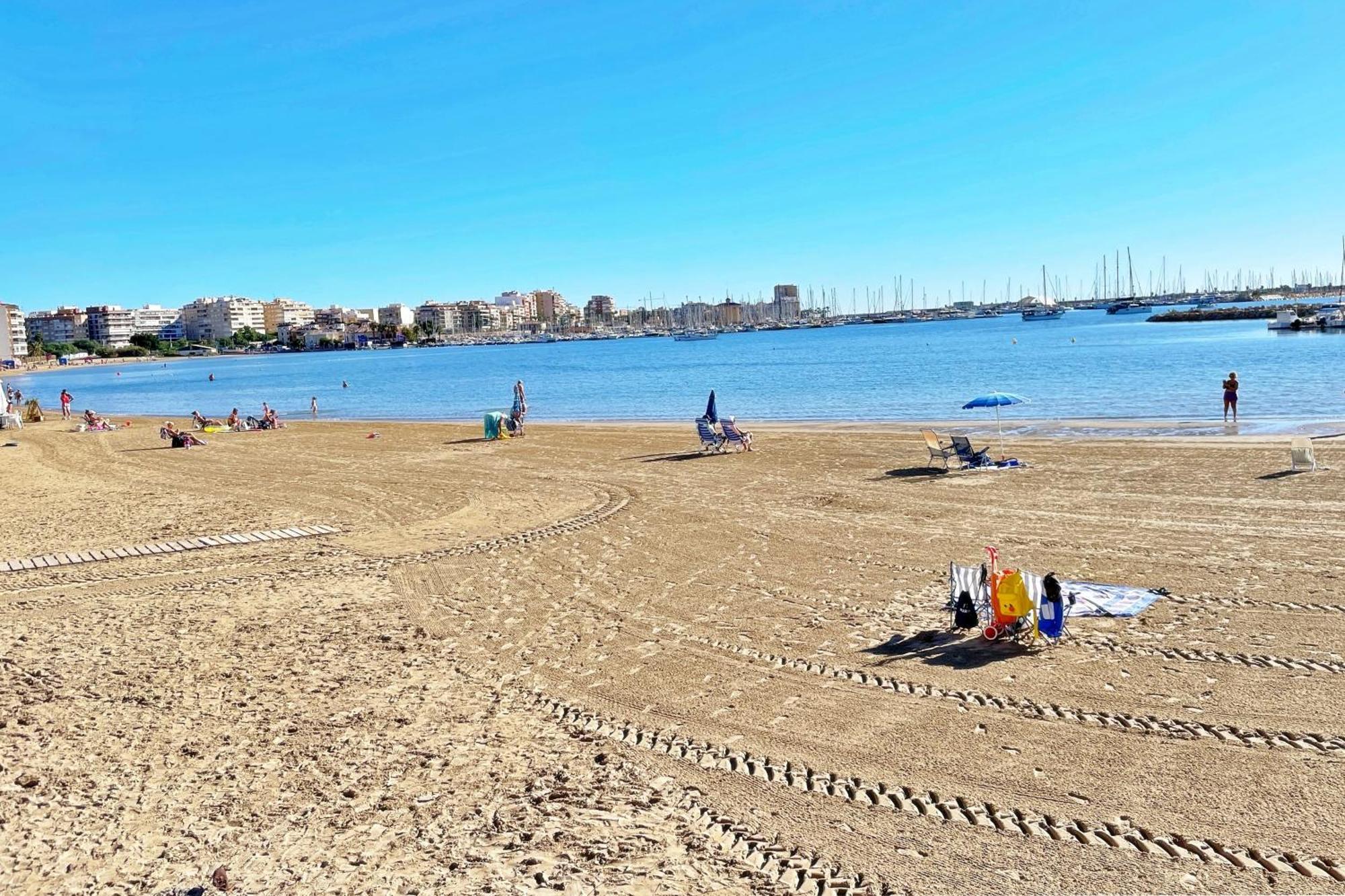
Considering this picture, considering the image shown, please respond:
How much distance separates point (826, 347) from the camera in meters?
117

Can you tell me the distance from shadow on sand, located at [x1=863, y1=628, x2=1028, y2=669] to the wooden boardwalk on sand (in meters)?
8.50

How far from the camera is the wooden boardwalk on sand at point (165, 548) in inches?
459

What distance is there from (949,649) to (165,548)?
395 inches

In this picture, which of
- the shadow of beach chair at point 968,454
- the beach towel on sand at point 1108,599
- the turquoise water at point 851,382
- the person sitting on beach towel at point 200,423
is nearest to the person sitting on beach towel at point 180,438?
the person sitting on beach towel at point 200,423

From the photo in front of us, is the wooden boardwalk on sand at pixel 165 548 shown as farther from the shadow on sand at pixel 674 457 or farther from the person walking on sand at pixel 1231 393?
the person walking on sand at pixel 1231 393

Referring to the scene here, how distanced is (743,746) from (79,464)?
22685mm

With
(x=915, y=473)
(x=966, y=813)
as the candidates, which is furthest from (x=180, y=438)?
(x=966, y=813)

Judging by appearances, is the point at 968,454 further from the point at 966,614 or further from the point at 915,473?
the point at 966,614

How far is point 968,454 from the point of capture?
55.1 feet

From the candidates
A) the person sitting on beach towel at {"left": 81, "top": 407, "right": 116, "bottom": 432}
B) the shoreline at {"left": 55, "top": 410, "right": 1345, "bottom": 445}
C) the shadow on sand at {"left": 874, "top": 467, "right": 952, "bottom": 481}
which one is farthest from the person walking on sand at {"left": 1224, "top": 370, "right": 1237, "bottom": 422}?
the person sitting on beach towel at {"left": 81, "top": 407, "right": 116, "bottom": 432}

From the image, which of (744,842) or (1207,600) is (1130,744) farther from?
(1207,600)

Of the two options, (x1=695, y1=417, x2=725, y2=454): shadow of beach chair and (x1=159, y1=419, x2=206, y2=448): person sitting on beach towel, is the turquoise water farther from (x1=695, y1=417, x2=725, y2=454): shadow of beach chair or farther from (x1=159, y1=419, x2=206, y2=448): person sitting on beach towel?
(x1=159, y1=419, x2=206, y2=448): person sitting on beach towel

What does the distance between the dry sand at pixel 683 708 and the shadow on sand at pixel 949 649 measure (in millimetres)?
34

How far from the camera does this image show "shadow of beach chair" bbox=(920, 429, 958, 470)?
667 inches
